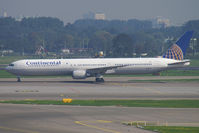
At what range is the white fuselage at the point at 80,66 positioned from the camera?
6962cm

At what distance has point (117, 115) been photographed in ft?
119

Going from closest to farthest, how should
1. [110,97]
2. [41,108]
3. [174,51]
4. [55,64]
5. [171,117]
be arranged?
[171,117] < [41,108] < [110,97] < [55,64] < [174,51]

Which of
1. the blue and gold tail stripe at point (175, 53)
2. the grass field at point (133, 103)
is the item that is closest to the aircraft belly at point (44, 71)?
the blue and gold tail stripe at point (175, 53)

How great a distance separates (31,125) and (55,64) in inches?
1507

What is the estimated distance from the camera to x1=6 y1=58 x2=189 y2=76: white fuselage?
2741 inches

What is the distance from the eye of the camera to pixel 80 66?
6988 centimetres

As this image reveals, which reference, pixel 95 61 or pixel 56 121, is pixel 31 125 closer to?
pixel 56 121

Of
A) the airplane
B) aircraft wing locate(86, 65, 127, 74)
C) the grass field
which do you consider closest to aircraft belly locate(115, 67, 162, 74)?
the airplane

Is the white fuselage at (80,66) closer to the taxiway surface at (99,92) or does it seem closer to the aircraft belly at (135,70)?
the aircraft belly at (135,70)

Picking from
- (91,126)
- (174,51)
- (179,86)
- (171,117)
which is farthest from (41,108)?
(174,51)

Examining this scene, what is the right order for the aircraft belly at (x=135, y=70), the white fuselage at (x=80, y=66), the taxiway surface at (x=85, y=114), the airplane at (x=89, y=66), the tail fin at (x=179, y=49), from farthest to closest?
the tail fin at (x=179, y=49) → the aircraft belly at (x=135, y=70) → the white fuselage at (x=80, y=66) → the airplane at (x=89, y=66) → the taxiway surface at (x=85, y=114)

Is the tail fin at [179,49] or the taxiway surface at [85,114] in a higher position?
the tail fin at [179,49]

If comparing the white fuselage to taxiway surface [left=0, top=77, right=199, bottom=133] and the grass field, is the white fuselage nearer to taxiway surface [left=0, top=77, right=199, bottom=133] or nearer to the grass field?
taxiway surface [left=0, top=77, right=199, bottom=133]

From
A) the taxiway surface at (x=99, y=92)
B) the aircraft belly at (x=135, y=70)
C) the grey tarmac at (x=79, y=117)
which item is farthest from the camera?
the aircraft belly at (x=135, y=70)
